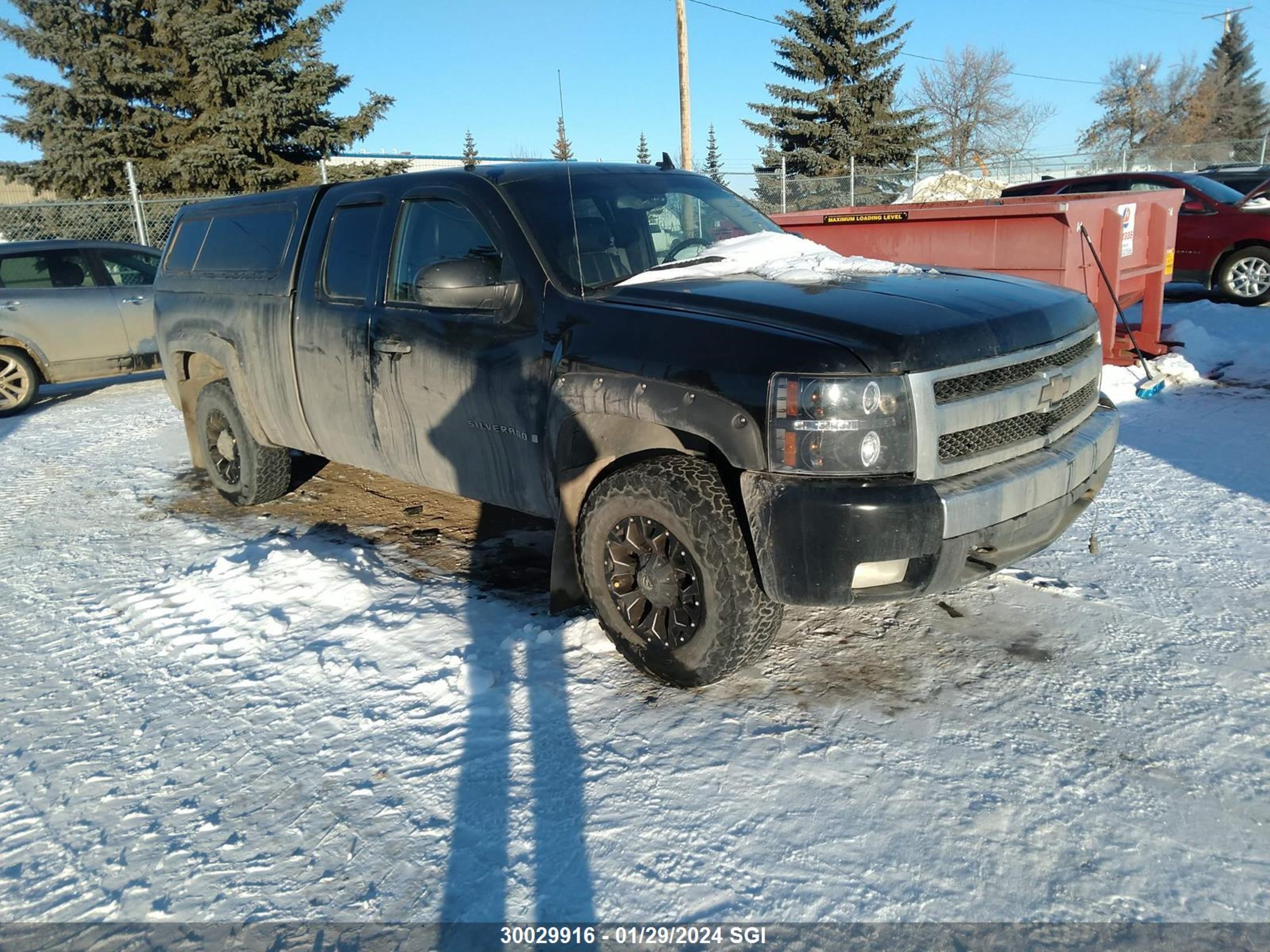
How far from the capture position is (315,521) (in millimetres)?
5852

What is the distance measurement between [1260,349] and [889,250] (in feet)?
12.5

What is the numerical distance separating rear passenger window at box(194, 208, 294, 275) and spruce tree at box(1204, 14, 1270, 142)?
65269 mm

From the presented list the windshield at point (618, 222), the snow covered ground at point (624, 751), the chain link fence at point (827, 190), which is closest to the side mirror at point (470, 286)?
the windshield at point (618, 222)

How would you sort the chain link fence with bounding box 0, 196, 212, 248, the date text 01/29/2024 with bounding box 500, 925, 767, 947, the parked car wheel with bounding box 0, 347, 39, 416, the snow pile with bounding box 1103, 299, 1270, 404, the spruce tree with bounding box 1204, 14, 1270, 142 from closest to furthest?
1. the date text 01/29/2024 with bounding box 500, 925, 767, 947
2. the snow pile with bounding box 1103, 299, 1270, 404
3. the parked car wheel with bounding box 0, 347, 39, 416
4. the chain link fence with bounding box 0, 196, 212, 248
5. the spruce tree with bounding box 1204, 14, 1270, 142

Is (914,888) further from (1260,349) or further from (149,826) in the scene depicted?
(1260,349)

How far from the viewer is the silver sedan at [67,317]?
10.1 meters

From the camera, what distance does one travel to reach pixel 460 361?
4066 mm

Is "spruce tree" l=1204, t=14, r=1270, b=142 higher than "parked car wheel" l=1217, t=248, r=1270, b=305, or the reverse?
"spruce tree" l=1204, t=14, r=1270, b=142

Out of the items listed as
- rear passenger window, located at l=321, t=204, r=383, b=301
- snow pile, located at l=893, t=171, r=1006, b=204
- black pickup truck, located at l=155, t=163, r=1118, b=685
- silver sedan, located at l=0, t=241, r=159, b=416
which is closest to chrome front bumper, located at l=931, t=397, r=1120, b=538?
black pickup truck, located at l=155, t=163, r=1118, b=685

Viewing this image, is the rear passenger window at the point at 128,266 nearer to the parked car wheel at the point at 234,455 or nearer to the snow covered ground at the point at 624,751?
the parked car wheel at the point at 234,455

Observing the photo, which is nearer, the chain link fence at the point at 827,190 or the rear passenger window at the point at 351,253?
the rear passenger window at the point at 351,253

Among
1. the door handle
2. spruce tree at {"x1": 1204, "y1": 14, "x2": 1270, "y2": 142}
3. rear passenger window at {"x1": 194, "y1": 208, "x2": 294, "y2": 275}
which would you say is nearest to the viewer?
the door handle

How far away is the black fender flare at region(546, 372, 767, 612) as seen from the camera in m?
3.03

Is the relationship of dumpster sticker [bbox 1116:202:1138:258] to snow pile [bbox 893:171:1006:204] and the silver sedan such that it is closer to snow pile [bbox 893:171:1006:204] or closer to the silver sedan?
the silver sedan
